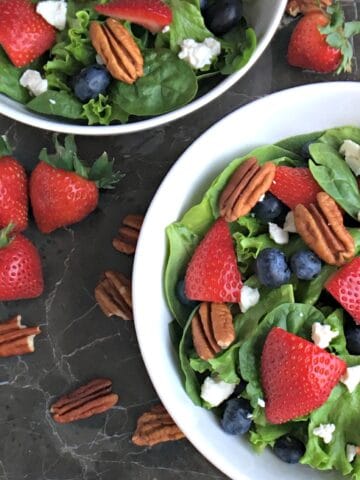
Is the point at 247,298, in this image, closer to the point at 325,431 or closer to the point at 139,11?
the point at 325,431

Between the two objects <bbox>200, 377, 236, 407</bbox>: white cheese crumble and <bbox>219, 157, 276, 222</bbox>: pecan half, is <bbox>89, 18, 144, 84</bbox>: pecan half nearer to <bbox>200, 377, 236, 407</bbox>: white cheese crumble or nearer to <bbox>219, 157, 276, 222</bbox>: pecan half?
<bbox>219, 157, 276, 222</bbox>: pecan half

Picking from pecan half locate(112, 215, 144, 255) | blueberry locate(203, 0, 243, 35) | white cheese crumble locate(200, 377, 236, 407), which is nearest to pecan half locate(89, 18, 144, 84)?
blueberry locate(203, 0, 243, 35)

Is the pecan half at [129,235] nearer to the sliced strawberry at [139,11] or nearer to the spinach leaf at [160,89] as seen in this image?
the spinach leaf at [160,89]

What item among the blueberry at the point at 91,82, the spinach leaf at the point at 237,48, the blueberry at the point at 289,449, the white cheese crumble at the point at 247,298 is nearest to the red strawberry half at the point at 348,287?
the white cheese crumble at the point at 247,298

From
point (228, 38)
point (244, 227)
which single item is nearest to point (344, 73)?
point (228, 38)

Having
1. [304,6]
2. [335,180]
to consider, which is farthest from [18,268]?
[304,6]

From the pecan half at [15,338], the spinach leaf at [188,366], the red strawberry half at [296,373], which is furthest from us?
the pecan half at [15,338]
